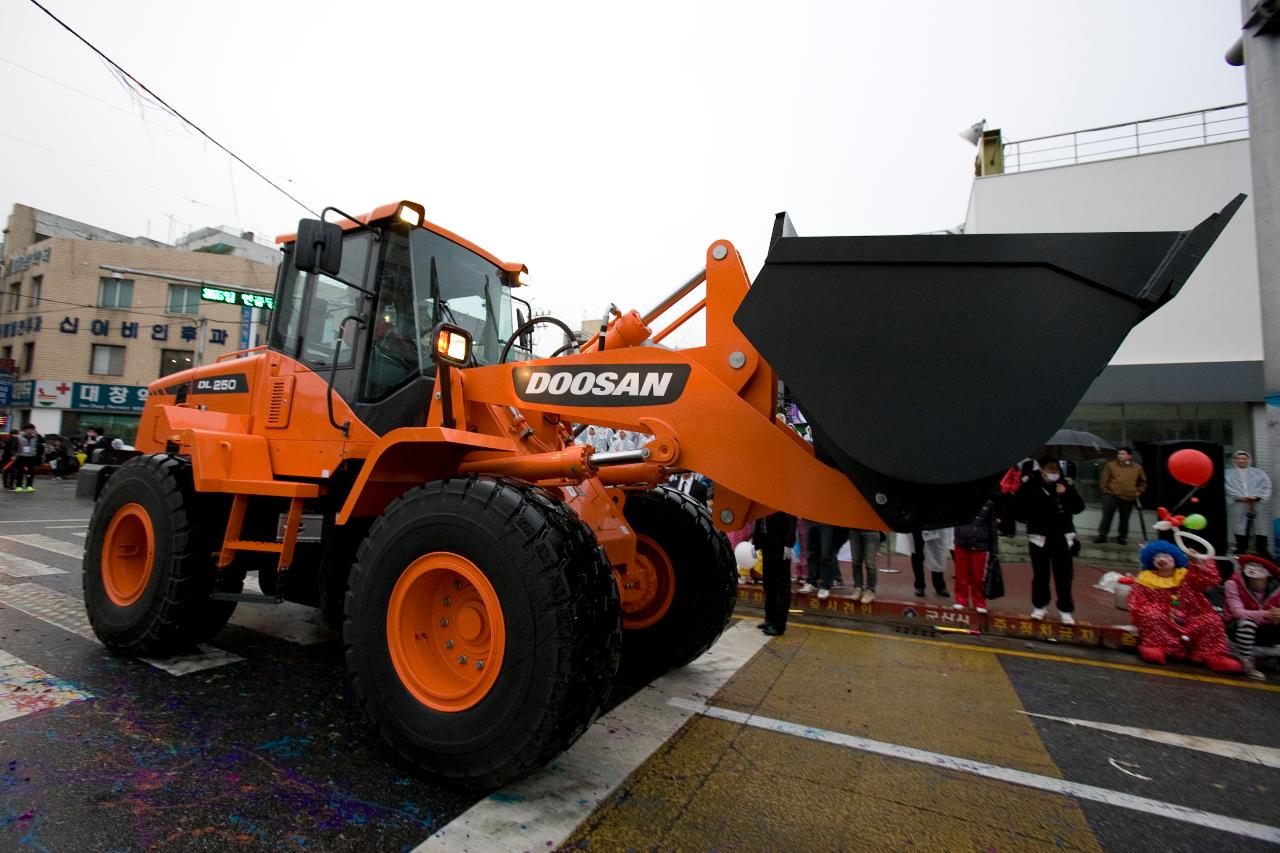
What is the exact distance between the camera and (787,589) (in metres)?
5.39

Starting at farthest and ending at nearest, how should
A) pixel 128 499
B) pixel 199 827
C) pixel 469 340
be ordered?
pixel 128 499 → pixel 469 340 → pixel 199 827

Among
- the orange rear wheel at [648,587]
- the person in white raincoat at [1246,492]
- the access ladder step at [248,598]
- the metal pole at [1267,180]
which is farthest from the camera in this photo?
the person in white raincoat at [1246,492]

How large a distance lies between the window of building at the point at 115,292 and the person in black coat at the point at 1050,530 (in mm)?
37255

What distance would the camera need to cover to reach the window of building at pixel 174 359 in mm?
30231

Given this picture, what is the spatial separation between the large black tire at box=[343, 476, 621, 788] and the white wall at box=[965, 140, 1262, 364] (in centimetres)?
1178

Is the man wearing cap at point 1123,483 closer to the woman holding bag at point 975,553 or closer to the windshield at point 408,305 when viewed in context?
the woman holding bag at point 975,553

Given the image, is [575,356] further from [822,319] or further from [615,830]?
[615,830]

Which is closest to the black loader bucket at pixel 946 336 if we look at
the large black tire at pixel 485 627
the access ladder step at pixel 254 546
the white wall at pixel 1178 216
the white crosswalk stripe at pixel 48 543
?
the large black tire at pixel 485 627

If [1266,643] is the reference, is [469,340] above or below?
above

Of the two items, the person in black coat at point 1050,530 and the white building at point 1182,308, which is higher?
the white building at point 1182,308

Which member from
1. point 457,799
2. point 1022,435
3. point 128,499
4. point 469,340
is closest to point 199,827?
point 457,799

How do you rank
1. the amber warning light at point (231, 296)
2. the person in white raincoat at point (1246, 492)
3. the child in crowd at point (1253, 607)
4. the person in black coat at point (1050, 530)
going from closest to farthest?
the child in crowd at point (1253, 607)
the person in black coat at point (1050, 530)
the person in white raincoat at point (1246, 492)
the amber warning light at point (231, 296)

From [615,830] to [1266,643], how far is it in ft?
19.1

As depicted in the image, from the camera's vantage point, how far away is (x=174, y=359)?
30.5m
